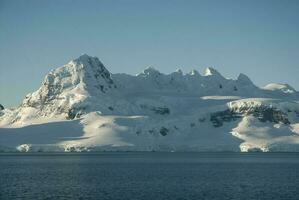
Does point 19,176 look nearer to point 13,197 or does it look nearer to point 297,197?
point 13,197

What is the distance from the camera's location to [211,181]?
153m

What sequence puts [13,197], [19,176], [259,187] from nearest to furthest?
[13,197] < [259,187] < [19,176]

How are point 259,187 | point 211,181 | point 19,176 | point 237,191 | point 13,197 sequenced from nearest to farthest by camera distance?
point 13,197, point 237,191, point 259,187, point 211,181, point 19,176

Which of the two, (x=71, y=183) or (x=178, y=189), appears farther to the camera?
(x=71, y=183)

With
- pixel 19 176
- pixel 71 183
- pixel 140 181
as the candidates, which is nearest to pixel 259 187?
pixel 140 181

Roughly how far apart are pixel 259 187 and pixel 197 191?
57.3ft

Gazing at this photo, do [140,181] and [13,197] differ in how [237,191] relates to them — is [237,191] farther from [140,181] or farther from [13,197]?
[13,197]

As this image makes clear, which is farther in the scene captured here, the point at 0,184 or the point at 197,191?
the point at 0,184

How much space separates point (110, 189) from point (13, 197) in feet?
80.4

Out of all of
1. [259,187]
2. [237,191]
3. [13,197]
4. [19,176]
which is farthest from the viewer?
[19,176]

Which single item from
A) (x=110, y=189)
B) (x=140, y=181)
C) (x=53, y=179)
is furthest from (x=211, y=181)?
(x=53, y=179)

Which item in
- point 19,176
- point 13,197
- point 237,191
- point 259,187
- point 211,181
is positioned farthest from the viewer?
point 19,176

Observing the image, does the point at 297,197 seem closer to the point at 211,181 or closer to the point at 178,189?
the point at 178,189

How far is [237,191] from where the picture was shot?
421 ft
